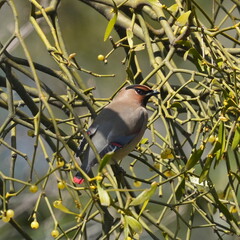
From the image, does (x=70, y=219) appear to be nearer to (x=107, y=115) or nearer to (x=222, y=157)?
(x=107, y=115)

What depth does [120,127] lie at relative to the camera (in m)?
3.51

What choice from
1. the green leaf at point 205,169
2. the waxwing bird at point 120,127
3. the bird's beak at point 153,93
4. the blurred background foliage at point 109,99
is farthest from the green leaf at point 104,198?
the bird's beak at point 153,93

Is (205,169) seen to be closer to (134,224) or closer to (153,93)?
(134,224)

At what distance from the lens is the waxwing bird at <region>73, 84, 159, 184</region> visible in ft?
10.2

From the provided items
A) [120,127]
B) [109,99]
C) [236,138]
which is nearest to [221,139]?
[236,138]

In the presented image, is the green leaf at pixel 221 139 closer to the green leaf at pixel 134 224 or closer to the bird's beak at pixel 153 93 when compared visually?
the green leaf at pixel 134 224

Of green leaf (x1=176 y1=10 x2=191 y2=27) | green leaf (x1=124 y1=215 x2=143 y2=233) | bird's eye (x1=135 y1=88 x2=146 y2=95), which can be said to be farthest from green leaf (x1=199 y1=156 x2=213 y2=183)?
bird's eye (x1=135 y1=88 x2=146 y2=95)

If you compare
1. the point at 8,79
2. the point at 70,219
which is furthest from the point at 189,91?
the point at 70,219

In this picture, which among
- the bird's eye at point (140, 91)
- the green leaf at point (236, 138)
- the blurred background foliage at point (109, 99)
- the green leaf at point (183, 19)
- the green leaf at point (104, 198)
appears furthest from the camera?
the bird's eye at point (140, 91)

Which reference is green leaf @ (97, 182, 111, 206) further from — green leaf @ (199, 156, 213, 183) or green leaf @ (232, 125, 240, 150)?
green leaf @ (232, 125, 240, 150)

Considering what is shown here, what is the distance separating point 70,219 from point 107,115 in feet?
5.71

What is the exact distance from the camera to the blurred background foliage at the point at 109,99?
97.2 inches

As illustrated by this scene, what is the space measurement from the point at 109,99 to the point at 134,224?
1.08m

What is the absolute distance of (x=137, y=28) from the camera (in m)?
3.64
